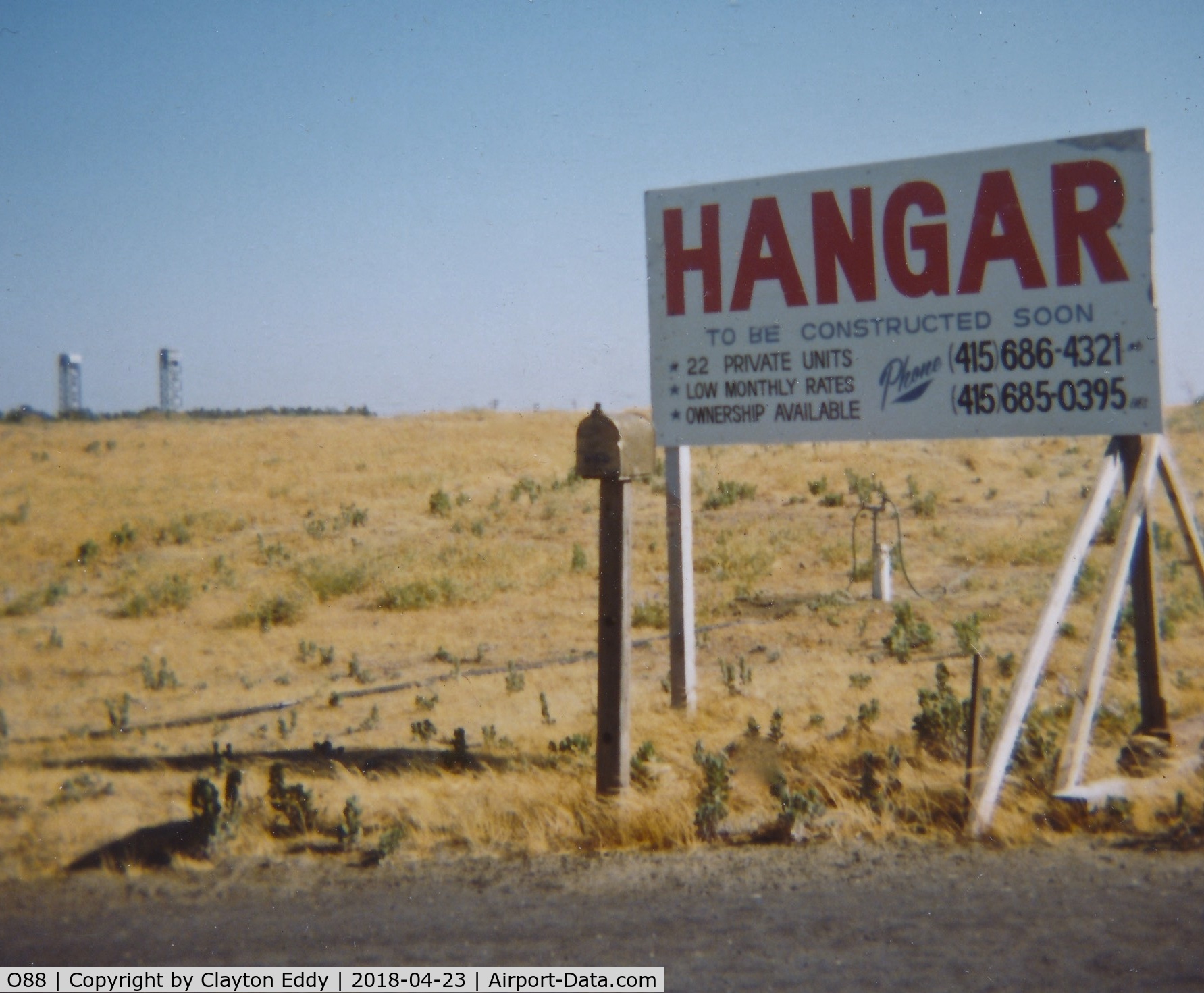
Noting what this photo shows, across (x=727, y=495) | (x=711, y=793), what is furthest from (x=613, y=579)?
(x=727, y=495)

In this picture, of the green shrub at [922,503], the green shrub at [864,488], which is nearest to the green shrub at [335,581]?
the green shrub at [864,488]

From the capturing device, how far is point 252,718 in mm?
9203

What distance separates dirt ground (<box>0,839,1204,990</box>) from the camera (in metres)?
3.90

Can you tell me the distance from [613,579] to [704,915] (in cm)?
221

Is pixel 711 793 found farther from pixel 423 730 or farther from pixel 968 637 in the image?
pixel 968 637

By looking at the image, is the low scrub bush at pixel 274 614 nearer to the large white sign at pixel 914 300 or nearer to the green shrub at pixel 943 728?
the large white sign at pixel 914 300

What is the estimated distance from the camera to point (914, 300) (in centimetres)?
701

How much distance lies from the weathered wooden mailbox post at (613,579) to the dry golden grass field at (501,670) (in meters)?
0.28

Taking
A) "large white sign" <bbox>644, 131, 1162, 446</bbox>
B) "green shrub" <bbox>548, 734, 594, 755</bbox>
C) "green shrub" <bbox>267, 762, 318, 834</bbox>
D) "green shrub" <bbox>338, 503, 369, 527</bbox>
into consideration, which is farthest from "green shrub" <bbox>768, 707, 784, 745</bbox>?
"green shrub" <bbox>338, 503, 369, 527</bbox>

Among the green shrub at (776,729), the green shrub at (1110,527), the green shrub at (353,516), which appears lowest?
the green shrub at (776,729)

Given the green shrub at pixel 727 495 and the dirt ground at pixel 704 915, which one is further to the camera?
the green shrub at pixel 727 495

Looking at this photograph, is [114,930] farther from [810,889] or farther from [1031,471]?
[1031,471]

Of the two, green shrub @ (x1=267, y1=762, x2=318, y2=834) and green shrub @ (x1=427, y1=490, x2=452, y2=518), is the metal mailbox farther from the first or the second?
green shrub @ (x1=427, y1=490, x2=452, y2=518)

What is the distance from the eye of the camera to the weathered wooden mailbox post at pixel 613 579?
609 cm
